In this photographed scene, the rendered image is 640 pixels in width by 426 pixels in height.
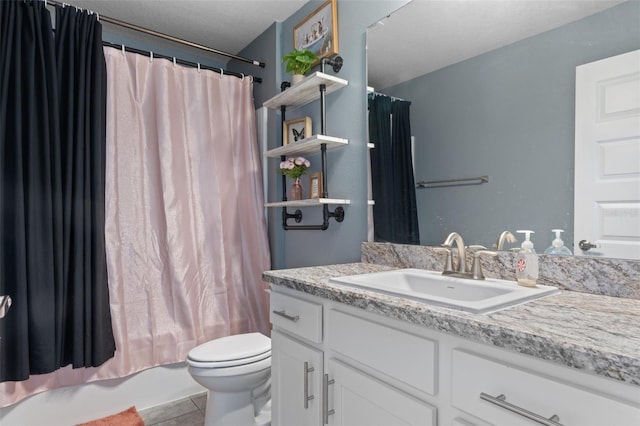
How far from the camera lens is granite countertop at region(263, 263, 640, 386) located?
1.92ft

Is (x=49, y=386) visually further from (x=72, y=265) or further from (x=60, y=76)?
(x=60, y=76)

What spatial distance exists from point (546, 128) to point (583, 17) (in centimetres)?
33

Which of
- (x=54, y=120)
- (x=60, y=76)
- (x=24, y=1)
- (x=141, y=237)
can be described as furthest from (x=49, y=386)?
(x=24, y=1)

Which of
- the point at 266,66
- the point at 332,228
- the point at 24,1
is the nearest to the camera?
the point at 24,1

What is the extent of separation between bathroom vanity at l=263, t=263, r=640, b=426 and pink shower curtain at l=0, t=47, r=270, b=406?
1069mm

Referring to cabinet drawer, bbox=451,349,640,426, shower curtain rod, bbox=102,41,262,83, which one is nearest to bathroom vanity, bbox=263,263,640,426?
cabinet drawer, bbox=451,349,640,426

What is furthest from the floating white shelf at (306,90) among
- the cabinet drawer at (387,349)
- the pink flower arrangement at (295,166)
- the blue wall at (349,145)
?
the cabinet drawer at (387,349)

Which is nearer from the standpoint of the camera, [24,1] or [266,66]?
[24,1]

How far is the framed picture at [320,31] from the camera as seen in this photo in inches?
74.9

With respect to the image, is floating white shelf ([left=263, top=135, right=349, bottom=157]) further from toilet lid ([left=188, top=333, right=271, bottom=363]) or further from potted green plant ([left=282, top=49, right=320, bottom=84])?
toilet lid ([left=188, top=333, right=271, bottom=363])

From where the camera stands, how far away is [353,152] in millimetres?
1848

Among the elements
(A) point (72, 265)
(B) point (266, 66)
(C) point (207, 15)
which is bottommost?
(A) point (72, 265)

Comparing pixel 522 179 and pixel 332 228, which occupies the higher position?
pixel 522 179

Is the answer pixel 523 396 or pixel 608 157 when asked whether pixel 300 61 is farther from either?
pixel 523 396
